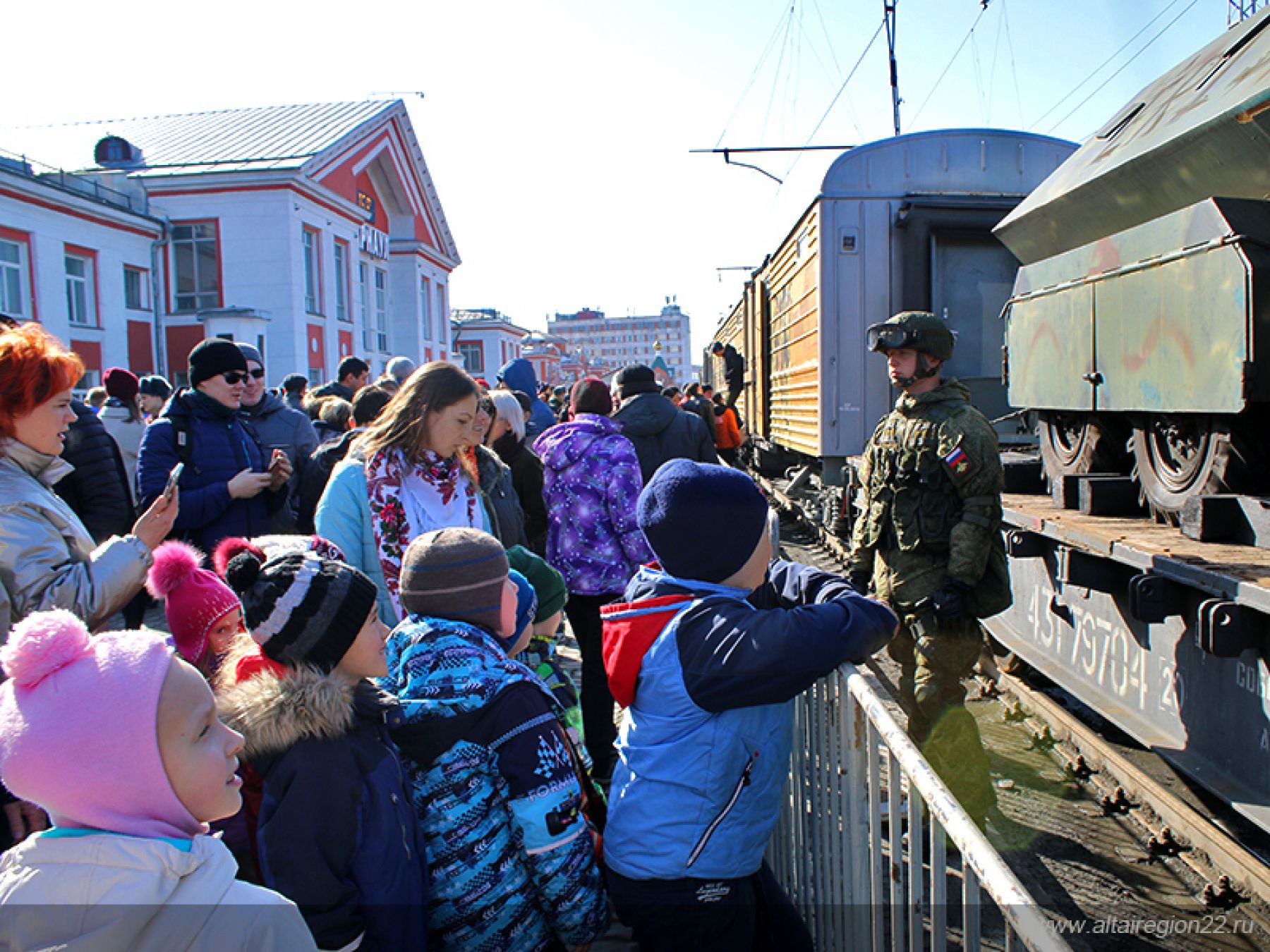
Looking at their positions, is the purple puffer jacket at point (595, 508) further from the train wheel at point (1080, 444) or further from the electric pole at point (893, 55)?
the electric pole at point (893, 55)

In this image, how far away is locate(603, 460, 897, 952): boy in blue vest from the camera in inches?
76.3

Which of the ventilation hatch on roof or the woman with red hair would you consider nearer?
the woman with red hair

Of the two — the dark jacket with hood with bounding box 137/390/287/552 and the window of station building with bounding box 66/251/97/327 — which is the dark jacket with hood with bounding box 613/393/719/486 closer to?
the dark jacket with hood with bounding box 137/390/287/552

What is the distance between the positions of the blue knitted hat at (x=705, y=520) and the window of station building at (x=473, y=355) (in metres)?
52.9

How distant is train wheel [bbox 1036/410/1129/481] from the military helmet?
3.10 ft

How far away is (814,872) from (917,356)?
7.75 ft

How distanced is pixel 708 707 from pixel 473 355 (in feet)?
177

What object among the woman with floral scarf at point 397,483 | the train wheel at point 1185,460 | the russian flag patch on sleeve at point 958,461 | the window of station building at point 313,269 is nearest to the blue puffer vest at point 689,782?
the woman with floral scarf at point 397,483

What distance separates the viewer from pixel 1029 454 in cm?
588

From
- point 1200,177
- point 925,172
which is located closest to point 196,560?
point 1200,177

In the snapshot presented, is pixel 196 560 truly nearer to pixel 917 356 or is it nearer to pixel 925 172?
pixel 917 356

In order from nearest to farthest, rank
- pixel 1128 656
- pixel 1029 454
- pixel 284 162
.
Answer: pixel 1128 656, pixel 1029 454, pixel 284 162

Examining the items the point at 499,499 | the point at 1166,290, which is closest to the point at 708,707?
the point at 499,499

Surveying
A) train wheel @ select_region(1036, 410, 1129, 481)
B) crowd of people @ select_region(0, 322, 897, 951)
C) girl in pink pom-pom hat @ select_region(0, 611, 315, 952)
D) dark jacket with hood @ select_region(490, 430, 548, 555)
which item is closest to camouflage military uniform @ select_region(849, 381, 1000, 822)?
train wheel @ select_region(1036, 410, 1129, 481)
